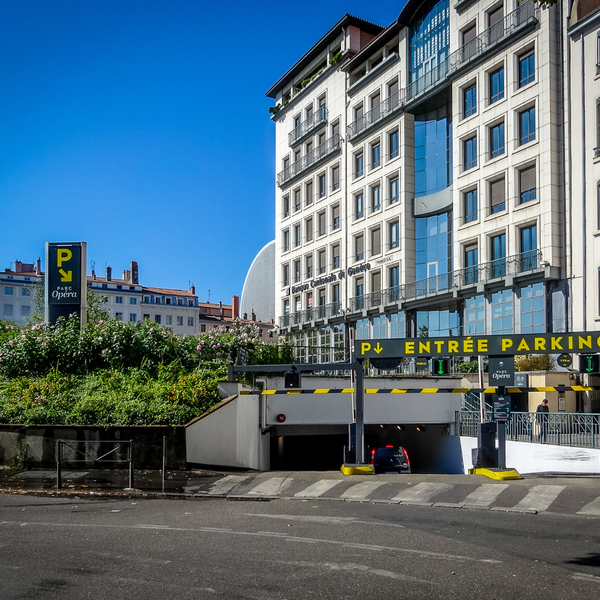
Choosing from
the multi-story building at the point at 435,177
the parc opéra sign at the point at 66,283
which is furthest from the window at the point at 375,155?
the parc opéra sign at the point at 66,283

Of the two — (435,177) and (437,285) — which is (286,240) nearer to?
(435,177)

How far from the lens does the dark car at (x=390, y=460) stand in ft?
74.4

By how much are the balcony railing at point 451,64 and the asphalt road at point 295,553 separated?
26.8 meters

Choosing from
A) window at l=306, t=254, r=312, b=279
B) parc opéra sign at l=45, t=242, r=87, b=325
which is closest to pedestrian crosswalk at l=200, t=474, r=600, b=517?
parc opéra sign at l=45, t=242, r=87, b=325

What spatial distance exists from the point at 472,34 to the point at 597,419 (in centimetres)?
2700

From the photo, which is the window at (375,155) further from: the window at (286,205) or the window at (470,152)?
the window at (286,205)

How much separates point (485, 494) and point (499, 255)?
81.5ft

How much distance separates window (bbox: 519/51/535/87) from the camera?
34375 mm

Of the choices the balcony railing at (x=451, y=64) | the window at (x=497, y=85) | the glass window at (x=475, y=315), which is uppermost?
the balcony railing at (x=451, y=64)

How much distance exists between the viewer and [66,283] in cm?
2834

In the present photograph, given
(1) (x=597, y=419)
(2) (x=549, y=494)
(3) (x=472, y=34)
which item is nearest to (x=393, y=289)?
(3) (x=472, y=34)

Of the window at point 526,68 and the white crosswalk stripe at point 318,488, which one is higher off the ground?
the window at point 526,68

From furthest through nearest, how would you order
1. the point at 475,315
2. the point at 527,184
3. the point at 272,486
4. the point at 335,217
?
the point at 335,217
the point at 475,315
the point at 527,184
the point at 272,486

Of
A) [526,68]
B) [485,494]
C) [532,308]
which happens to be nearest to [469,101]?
[526,68]
